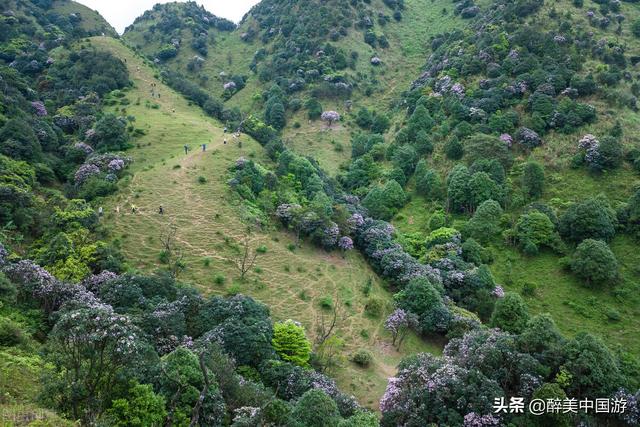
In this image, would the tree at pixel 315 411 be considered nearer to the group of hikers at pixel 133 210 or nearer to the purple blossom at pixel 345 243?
the purple blossom at pixel 345 243

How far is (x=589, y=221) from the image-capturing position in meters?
41.0

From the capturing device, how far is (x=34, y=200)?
113 ft

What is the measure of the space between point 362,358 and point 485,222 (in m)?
20.7

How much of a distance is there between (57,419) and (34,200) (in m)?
26.0

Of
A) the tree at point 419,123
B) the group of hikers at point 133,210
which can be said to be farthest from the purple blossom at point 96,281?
the tree at point 419,123

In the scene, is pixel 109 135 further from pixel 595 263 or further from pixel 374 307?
pixel 595 263

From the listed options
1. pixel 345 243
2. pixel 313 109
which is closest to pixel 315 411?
pixel 345 243

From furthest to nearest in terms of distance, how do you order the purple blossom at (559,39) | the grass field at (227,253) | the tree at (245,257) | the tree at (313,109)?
the tree at (313,109), the purple blossom at (559,39), the tree at (245,257), the grass field at (227,253)

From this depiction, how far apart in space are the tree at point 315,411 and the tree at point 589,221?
1256 inches

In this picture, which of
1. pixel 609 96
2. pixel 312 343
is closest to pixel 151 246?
pixel 312 343

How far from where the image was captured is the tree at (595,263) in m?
38.0

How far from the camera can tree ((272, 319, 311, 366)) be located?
90.0ft

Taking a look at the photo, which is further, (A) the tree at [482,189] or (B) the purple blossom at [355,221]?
(A) the tree at [482,189]

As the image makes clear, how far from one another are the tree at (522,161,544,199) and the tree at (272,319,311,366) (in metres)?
31.1
